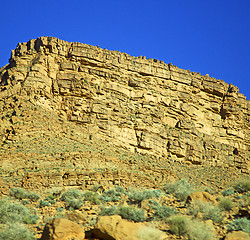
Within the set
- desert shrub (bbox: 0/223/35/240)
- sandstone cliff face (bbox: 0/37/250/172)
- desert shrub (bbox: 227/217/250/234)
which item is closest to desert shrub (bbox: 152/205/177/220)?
desert shrub (bbox: 227/217/250/234)

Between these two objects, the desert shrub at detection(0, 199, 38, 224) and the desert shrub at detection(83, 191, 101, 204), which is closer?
the desert shrub at detection(0, 199, 38, 224)

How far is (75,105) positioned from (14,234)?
34.6m

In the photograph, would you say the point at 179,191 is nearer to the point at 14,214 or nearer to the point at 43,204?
the point at 43,204

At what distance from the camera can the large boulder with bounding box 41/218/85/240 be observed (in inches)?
804

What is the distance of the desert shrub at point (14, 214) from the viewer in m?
24.2

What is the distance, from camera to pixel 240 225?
2114 cm

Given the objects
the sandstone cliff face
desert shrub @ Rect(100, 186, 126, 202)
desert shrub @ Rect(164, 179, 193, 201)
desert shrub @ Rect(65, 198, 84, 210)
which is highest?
the sandstone cliff face

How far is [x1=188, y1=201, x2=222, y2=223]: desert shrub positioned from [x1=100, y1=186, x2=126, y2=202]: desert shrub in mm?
6235

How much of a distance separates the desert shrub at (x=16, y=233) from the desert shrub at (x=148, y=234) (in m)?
5.18

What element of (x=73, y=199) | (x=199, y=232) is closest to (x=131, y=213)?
(x=199, y=232)

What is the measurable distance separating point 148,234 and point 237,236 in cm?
381

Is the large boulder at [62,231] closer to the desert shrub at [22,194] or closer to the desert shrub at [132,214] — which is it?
the desert shrub at [132,214]

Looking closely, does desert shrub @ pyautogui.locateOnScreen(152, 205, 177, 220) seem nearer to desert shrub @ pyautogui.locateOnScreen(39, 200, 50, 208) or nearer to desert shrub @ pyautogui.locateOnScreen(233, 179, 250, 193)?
desert shrub @ pyautogui.locateOnScreen(39, 200, 50, 208)

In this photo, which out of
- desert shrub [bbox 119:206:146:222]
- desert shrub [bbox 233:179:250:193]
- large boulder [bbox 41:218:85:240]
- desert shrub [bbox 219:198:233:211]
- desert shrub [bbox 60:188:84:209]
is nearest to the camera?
large boulder [bbox 41:218:85:240]
